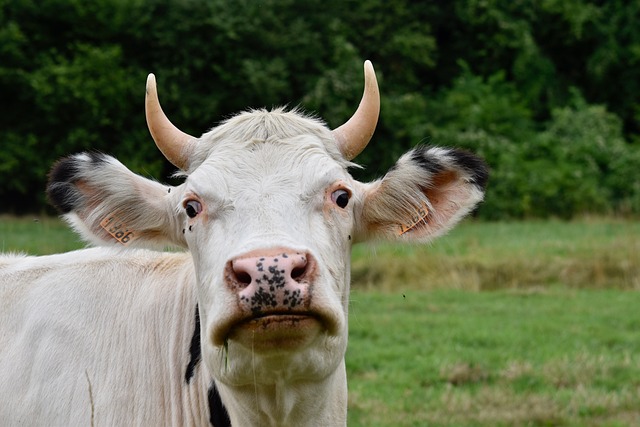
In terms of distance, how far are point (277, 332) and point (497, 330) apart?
8618mm

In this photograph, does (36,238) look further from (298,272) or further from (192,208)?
(298,272)

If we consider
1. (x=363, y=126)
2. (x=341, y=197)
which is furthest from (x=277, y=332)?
(x=363, y=126)

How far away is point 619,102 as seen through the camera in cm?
4041

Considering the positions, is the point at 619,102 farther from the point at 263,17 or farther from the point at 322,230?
the point at 322,230

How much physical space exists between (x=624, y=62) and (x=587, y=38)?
174 cm

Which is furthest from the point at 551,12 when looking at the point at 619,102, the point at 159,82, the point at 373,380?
the point at 373,380

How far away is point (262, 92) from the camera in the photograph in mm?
31688

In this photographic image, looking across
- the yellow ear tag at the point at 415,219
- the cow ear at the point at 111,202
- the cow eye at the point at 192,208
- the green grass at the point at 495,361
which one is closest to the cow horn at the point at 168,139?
the cow ear at the point at 111,202

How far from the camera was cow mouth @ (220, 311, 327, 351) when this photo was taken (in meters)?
3.63

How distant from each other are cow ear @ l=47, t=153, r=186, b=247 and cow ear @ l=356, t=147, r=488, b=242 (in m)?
0.91

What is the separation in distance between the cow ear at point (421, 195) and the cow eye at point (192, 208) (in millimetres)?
761

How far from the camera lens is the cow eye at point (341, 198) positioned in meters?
4.18

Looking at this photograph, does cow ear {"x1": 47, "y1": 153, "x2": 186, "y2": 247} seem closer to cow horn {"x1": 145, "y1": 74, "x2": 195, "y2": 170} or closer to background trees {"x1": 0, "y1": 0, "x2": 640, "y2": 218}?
cow horn {"x1": 145, "y1": 74, "x2": 195, "y2": 170}

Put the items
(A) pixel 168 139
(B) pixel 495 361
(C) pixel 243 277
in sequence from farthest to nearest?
1. (B) pixel 495 361
2. (A) pixel 168 139
3. (C) pixel 243 277
